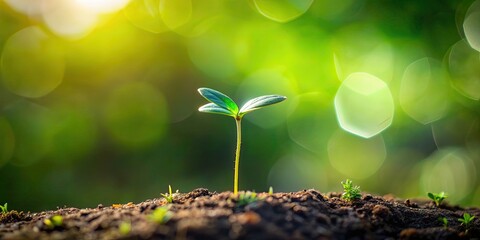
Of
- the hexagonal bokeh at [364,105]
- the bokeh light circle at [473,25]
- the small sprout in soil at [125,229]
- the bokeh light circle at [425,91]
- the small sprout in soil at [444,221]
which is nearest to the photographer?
the small sprout in soil at [125,229]

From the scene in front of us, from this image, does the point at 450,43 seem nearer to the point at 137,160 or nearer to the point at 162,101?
the point at 162,101

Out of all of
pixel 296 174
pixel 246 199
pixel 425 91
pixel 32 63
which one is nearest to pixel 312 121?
pixel 296 174

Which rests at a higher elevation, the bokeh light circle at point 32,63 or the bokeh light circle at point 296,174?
the bokeh light circle at point 32,63

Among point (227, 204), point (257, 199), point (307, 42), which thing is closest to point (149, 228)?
point (227, 204)

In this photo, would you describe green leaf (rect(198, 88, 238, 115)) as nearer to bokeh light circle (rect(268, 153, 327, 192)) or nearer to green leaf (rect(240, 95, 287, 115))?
green leaf (rect(240, 95, 287, 115))

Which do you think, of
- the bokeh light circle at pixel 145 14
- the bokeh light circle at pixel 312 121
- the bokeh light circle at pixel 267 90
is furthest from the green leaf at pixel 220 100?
the bokeh light circle at pixel 145 14

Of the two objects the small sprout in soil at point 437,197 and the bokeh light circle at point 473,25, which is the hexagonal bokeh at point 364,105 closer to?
the bokeh light circle at point 473,25

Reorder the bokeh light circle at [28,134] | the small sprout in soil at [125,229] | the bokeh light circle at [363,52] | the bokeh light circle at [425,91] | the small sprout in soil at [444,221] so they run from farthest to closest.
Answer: the bokeh light circle at [28,134] → the bokeh light circle at [425,91] → the bokeh light circle at [363,52] → the small sprout in soil at [444,221] → the small sprout in soil at [125,229]
